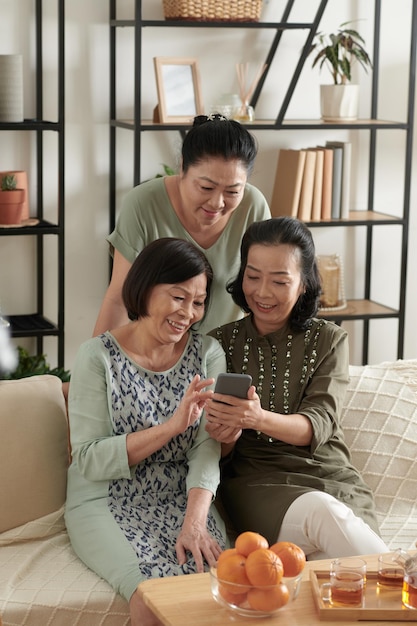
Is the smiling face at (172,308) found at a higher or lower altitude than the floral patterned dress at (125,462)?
higher

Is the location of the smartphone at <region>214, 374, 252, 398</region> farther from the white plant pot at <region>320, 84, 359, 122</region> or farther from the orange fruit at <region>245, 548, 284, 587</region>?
the white plant pot at <region>320, 84, 359, 122</region>

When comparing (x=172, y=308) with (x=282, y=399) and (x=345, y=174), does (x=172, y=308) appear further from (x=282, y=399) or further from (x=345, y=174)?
(x=345, y=174)

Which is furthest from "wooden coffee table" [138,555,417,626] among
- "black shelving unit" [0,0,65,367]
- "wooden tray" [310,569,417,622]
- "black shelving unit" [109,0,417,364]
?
"black shelving unit" [109,0,417,364]

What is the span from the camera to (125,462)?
219 cm

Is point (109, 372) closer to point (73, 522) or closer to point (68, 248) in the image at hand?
point (73, 522)

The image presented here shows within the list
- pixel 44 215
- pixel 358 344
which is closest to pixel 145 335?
pixel 44 215

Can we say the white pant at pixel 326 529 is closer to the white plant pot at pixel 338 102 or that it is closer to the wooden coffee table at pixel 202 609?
the wooden coffee table at pixel 202 609

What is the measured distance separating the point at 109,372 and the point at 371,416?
2.60ft

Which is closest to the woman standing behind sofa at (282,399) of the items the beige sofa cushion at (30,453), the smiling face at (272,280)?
the smiling face at (272,280)

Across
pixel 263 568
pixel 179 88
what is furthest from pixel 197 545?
pixel 179 88

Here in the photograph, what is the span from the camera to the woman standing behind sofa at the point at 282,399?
7.46 feet

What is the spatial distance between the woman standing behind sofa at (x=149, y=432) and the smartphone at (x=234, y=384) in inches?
1.5

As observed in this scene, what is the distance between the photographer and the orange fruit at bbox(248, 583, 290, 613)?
1719mm

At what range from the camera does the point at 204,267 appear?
2.32 m
